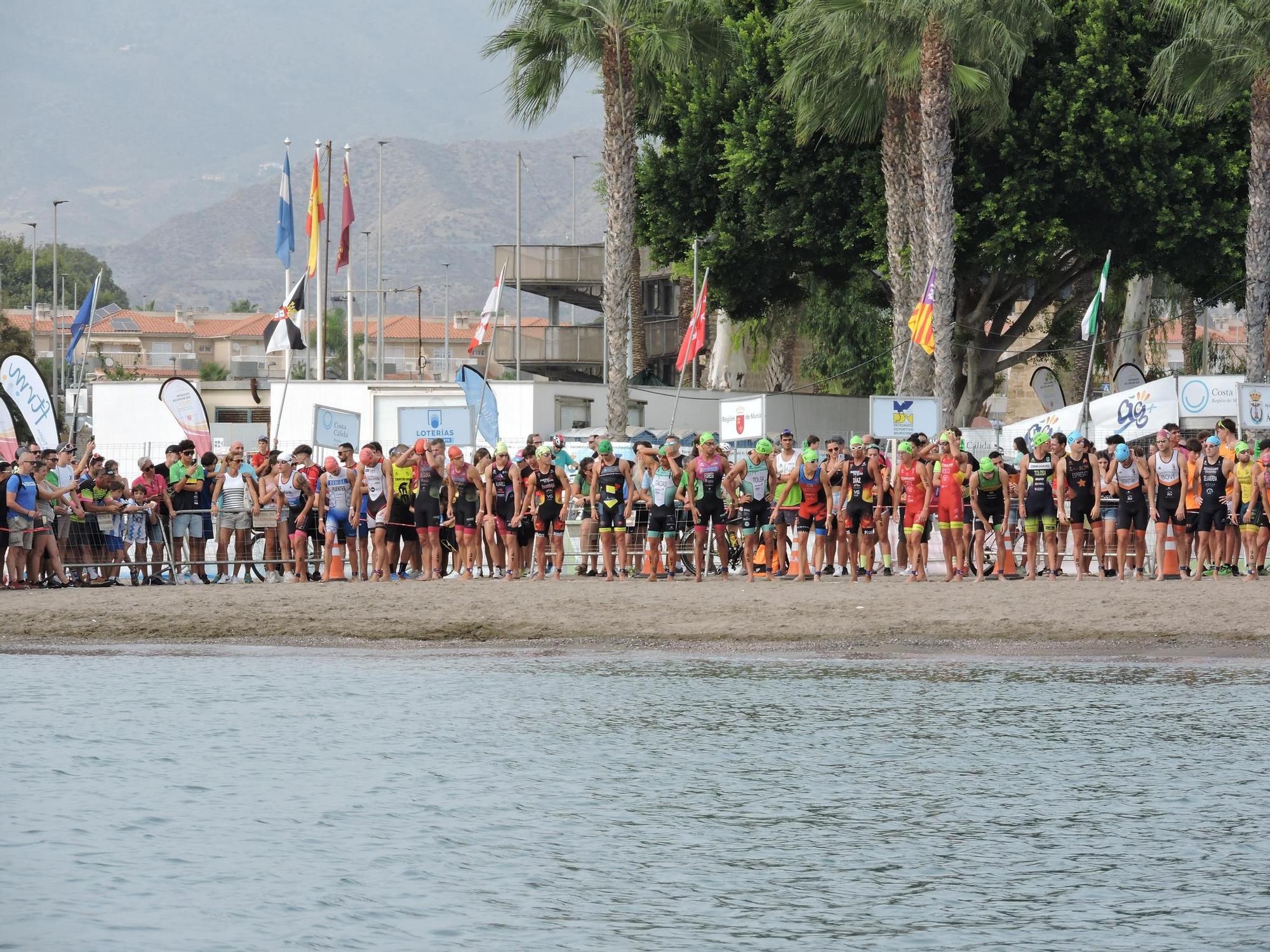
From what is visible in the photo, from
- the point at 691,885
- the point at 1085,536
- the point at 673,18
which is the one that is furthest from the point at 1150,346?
the point at 691,885

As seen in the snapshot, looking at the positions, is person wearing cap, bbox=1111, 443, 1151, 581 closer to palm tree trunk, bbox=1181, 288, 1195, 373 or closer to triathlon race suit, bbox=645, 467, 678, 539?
triathlon race suit, bbox=645, 467, 678, 539

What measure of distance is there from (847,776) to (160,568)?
13.5 m

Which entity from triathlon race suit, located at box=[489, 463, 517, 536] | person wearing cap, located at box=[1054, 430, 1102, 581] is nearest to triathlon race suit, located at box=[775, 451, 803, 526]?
person wearing cap, located at box=[1054, 430, 1102, 581]

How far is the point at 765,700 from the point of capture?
13.8 metres

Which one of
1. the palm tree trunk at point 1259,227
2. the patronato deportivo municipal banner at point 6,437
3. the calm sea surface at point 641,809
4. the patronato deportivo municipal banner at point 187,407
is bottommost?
the calm sea surface at point 641,809

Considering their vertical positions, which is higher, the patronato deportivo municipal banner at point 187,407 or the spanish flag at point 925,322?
the spanish flag at point 925,322

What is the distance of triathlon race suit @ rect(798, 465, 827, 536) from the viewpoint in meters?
20.6

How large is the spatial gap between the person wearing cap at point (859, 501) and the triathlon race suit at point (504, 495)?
3.92 metres

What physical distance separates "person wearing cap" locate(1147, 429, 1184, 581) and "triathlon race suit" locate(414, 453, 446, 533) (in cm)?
832

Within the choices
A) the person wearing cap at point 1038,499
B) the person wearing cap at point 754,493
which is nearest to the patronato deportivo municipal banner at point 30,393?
the person wearing cap at point 754,493

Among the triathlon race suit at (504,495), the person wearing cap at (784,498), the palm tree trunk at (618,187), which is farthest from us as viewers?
the palm tree trunk at (618,187)

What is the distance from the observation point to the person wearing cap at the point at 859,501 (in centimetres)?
2039

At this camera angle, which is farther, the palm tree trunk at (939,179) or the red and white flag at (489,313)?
the red and white flag at (489,313)

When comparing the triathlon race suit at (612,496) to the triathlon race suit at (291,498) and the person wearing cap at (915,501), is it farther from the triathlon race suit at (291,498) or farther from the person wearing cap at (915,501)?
the triathlon race suit at (291,498)
